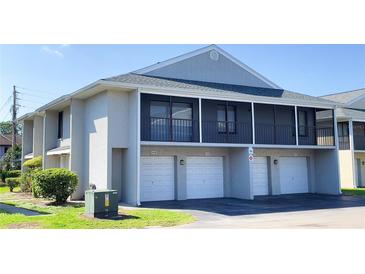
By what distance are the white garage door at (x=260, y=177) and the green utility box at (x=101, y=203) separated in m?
10.5

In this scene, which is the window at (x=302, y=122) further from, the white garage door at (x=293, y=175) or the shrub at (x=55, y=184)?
the shrub at (x=55, y=184)

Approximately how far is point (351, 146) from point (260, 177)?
10672 mm

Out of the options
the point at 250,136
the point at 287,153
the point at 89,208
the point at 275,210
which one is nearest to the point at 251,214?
the point at 275,210

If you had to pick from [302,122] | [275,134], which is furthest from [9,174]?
[302,122]

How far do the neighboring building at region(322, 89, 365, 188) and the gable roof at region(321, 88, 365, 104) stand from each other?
1.14 m

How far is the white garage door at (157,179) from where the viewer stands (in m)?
17.7

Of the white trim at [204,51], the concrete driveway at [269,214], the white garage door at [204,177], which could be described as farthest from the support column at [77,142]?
the white garage door at [204,177]

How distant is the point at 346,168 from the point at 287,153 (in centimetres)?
877

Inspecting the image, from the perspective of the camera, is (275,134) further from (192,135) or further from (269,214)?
(269,214)

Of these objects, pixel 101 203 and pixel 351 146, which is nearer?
pixel 101 203

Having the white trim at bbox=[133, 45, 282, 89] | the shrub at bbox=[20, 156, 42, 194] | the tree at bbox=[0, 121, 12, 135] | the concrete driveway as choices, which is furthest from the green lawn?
the tree at bbox=[0, 121, 12, 135]

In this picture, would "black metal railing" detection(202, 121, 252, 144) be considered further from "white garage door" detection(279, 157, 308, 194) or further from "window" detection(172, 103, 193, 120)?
"white garage door" detection(279, 157, 308, 194)

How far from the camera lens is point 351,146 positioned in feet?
91.6

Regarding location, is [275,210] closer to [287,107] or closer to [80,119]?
[287,107]
